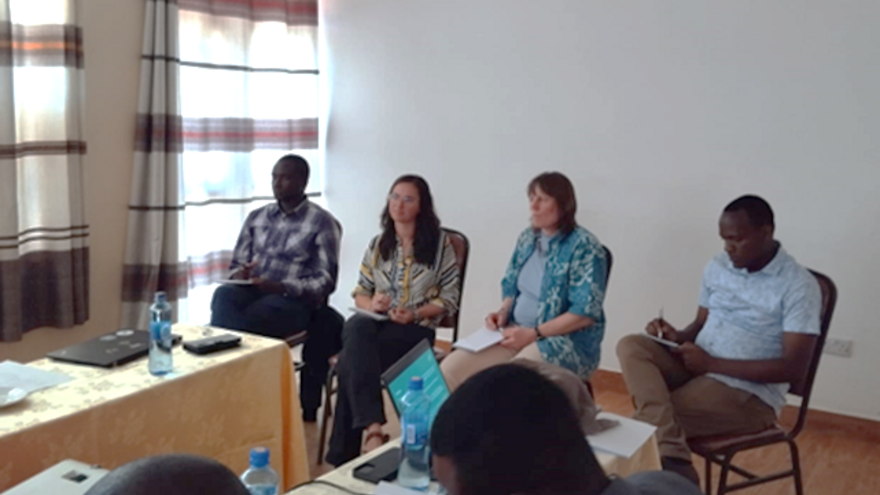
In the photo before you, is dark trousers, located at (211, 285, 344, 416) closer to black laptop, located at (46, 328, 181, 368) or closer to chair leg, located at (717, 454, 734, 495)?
black laptop, located at (46, 328, 181, 368)

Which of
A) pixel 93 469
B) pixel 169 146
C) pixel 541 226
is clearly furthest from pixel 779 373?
pixel 169 146

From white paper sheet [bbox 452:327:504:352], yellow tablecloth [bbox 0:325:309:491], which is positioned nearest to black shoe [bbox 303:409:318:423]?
white paper sheet [bbox 452:327:504:352]

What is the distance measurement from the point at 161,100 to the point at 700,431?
291cm

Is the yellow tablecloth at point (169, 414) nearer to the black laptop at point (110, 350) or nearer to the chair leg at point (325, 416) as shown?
the black laptop at point (110, 350)

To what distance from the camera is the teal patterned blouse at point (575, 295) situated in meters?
2.80

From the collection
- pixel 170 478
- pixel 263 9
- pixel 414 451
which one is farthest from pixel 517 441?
pixel 263 9

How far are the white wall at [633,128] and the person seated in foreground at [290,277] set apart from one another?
1.08 m

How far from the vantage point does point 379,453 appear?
1.78 meters

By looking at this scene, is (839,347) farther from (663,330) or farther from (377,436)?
(377,436)

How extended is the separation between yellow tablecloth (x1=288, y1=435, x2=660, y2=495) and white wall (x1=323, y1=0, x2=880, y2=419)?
1940 millimetres

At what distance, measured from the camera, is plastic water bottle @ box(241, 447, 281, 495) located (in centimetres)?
159

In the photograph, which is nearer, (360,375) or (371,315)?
(360,375)

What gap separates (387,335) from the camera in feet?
10.0

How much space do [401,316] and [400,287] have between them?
0.16 m
